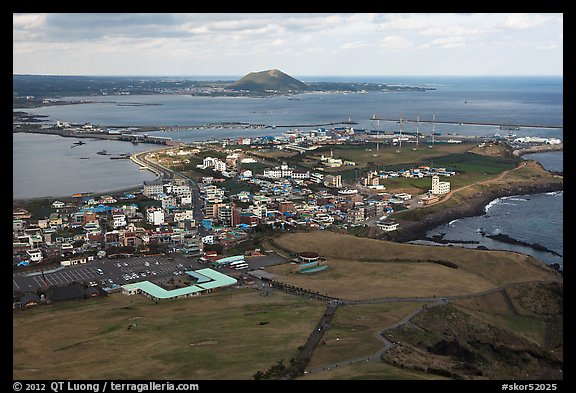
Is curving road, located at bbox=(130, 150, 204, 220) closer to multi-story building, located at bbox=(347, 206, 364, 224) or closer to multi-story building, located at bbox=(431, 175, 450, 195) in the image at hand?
multi-story building, located at bbox=(347, 206, 364, 224)

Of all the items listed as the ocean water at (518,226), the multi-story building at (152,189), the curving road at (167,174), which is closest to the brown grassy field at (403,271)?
the ocean water at (518,226)

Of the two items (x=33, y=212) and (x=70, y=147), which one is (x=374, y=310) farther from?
(x=70, y=147)

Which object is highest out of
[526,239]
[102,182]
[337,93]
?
[337,93]

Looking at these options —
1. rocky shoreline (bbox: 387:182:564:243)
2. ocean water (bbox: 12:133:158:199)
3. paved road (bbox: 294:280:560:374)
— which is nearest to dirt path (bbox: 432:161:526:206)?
rocky shoreline (bbox: 387:182:564:243)

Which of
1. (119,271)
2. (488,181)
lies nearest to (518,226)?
(488,181)


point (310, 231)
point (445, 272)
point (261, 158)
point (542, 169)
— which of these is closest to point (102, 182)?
point (261, 158)

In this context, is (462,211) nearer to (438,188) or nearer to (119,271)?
(438,188)

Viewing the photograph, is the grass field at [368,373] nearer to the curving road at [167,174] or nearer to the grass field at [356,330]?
the grass field at [356,330]
